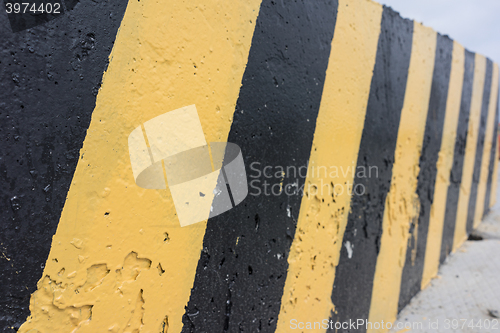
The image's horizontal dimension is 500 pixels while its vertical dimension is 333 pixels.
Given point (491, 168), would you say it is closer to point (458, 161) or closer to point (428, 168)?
point (458, 161)

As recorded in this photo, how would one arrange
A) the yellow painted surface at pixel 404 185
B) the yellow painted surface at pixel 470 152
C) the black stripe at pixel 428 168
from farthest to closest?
the yellow painted surface at pixel 470 152 → the black stripe at pixel 428 168 → the yellow painted surface at pixel 404 185

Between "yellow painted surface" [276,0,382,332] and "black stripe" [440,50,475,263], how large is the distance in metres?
0.91

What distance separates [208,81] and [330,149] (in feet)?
1.55

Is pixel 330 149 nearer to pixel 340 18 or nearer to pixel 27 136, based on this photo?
pixel 340 18

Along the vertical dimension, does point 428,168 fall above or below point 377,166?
below

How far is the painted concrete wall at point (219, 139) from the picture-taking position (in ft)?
1.71

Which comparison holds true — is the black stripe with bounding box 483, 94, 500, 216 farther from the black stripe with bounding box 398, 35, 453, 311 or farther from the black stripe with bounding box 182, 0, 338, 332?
the black stripe with bounding box 182, 0, 338, 332

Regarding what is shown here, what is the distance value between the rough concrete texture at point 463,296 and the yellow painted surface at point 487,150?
1.24 ft

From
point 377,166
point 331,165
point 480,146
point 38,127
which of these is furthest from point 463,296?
point 38,127

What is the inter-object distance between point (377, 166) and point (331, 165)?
273 millimetres

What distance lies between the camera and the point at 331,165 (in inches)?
36.0

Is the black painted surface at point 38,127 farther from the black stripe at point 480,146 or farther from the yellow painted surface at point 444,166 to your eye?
the black stripe at point 480,146

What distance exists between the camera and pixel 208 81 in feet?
Result: 2.25

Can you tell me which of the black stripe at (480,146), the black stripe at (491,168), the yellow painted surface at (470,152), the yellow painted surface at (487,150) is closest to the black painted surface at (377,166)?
the yellow painted surface at (470,152)
